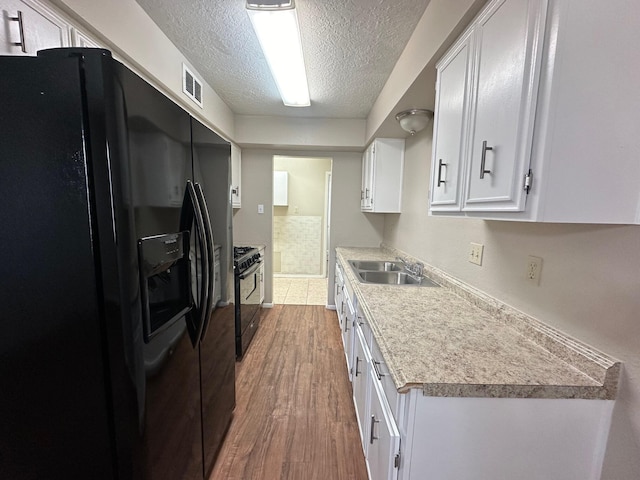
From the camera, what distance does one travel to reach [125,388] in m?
0.82

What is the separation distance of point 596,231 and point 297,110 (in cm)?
297

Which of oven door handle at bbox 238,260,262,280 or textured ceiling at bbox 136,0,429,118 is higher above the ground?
textured ceiling at bbox 136,0,429,118

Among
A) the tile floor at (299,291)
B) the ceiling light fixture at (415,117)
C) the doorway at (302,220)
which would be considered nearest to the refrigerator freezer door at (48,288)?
the ceiling light fixture at (415,117)

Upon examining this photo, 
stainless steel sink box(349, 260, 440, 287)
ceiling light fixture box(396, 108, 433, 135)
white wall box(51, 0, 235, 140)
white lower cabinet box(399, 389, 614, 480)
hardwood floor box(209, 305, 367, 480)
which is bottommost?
hardwood floor box(209, 305, 367, 480)

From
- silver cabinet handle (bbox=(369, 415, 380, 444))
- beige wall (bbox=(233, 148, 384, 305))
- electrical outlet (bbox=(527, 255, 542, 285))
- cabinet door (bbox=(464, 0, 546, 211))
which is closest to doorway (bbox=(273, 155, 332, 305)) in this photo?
beige wall (bbox=(233, 148, 384, 305))

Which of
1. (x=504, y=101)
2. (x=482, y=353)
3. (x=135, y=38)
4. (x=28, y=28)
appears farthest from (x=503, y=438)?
(x=135, y=38)

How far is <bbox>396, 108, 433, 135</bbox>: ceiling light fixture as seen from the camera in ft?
6.90

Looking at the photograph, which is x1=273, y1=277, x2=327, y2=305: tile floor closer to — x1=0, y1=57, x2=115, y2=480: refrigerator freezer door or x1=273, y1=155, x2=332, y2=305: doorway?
x1=273, y1=155, x2=332, y2=305: doorway

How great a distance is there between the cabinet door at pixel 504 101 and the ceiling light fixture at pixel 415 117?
1.08 m

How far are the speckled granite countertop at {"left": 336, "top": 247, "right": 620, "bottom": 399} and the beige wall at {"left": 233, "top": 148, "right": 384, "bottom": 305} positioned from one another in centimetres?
240

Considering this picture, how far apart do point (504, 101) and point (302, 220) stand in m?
4.96

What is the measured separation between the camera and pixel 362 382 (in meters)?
1.60

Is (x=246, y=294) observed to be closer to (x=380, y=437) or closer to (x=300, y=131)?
(x=380, y=437)

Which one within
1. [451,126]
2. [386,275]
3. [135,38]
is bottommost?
[386,275]
